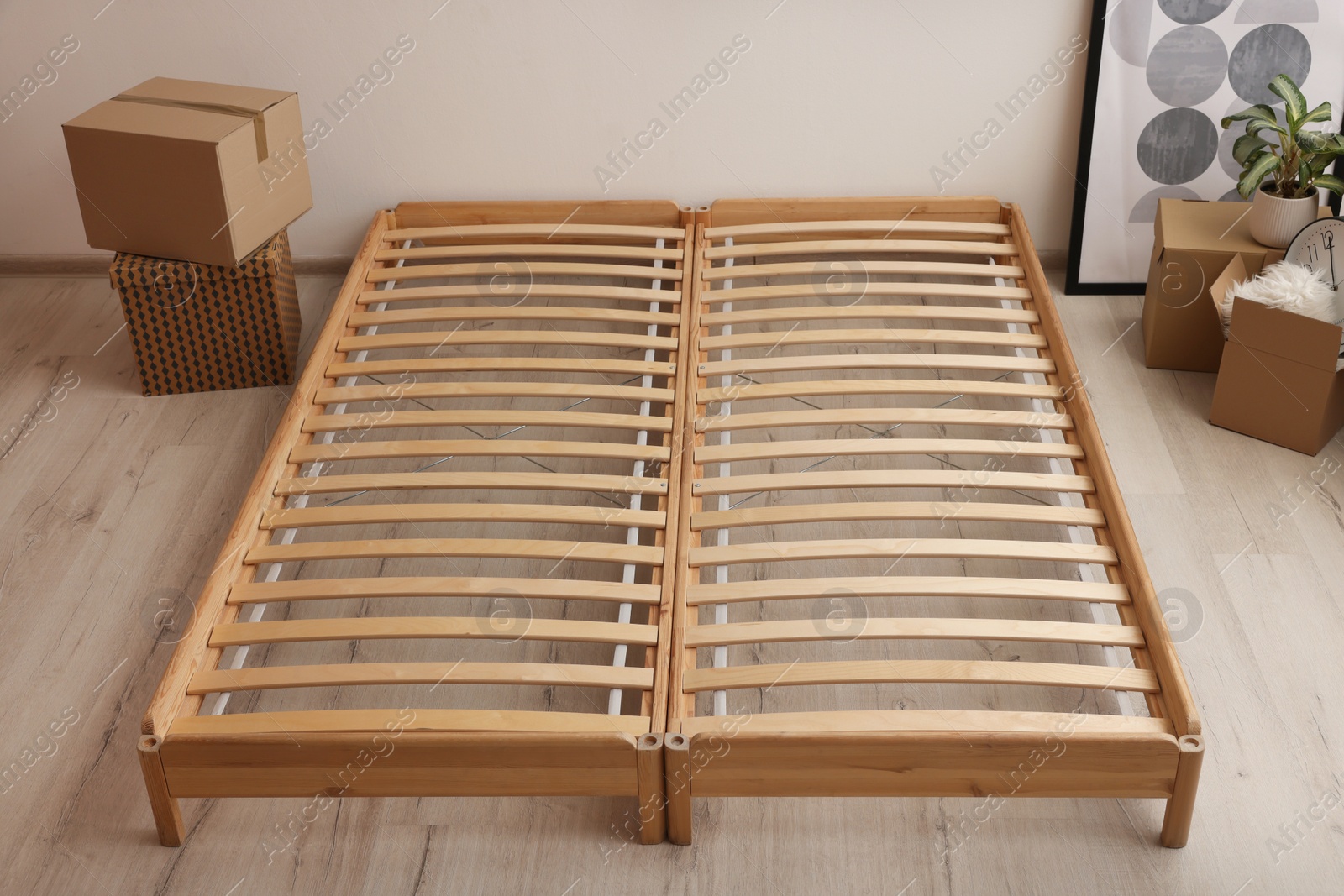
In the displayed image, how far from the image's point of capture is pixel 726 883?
1720 millimetres

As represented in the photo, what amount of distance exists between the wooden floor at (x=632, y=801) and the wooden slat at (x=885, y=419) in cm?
29

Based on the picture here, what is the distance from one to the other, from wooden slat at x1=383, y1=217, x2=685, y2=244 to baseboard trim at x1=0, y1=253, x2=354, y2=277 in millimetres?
286

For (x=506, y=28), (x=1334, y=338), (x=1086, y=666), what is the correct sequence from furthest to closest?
(x=506, y=28), (x=1334, y=338), (x=1086, y=666)

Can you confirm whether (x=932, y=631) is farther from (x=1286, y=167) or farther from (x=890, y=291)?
(x=1286, y=167)

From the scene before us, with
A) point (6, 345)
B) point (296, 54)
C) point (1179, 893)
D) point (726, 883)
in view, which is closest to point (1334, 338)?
point (1179, 893)

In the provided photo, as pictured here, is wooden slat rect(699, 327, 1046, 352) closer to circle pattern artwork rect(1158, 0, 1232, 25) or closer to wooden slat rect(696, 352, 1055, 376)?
wooden slat rect(696, 352, 1055, 376)

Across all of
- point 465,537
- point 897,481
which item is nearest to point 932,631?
point 897,481

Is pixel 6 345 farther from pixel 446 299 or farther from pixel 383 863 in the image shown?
pixel 383 863

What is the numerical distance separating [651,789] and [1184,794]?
2.51 feet

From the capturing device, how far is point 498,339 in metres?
2.59

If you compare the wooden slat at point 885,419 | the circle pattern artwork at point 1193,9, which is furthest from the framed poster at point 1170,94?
the wooden slat at point 885,419

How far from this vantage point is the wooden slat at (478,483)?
2.19 metres

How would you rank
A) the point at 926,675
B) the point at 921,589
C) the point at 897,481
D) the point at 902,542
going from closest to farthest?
the point at 926,675 → the point at 921,589 → the point at 902,542 → the point at 897,481

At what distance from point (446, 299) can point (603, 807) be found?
1732 millimetres
